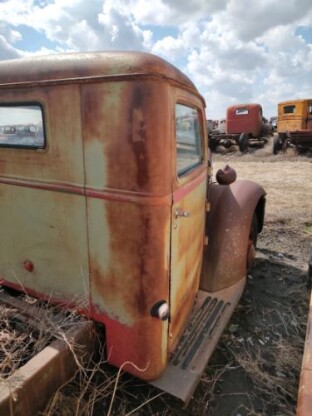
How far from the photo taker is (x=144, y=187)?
66.7 inches

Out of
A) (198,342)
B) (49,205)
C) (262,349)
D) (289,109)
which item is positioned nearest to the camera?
(49,205)

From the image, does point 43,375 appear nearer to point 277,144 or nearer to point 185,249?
point 185,249

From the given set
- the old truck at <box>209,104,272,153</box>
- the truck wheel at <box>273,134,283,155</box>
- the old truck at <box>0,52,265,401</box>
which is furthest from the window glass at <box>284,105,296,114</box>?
the old truck at <box>0,52,265,401</box>

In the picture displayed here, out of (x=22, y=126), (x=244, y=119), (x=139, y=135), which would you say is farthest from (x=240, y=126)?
(x=139, y=135)

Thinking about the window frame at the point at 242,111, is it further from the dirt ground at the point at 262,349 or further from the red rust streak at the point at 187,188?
the red rust streak at the point at 187,188

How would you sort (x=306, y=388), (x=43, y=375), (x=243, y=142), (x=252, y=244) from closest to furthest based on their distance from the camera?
(x=306, y=388), (x=43, y=375), (x=252, y=244), (x=243, y=142)

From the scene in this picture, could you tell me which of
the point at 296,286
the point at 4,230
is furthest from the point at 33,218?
the point at 296,286

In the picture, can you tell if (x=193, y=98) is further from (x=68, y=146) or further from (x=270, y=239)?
(x=270, y=239)

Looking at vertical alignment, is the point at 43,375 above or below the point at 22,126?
below

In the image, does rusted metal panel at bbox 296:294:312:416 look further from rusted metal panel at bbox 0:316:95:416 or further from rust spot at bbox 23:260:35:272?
rust spot at bbox 23:260:35:272

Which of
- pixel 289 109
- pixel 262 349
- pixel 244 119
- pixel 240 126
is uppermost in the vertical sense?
pixel 289 109

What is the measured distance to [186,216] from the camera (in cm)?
201

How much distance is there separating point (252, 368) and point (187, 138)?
1832 mm

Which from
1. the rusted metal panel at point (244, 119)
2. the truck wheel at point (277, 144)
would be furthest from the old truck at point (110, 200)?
the rusted metal panel at point (244, 119)
